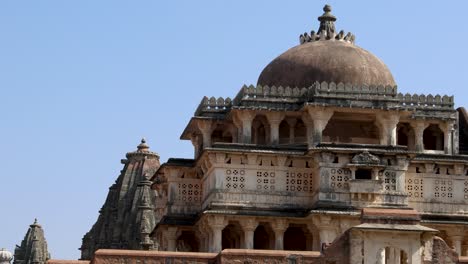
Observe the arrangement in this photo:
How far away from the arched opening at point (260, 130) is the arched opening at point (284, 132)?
0.62m

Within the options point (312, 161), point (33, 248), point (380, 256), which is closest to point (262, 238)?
point (312, 161)

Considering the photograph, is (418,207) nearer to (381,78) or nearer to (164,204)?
(381,78)

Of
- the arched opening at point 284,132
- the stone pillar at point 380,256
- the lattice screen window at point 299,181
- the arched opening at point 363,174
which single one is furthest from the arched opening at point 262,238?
the stone pillar at point 380,256

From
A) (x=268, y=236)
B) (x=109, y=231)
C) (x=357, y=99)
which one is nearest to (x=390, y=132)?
(x=357, y=99)

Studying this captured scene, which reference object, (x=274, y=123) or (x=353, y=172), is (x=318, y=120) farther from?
(x=353, y=172)

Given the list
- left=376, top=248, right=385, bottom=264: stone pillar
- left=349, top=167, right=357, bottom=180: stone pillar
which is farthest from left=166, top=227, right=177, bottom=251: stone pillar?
left=376, top=248, right=385, bottom=264: stone pillar

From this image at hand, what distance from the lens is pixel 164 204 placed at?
66438 millimetres

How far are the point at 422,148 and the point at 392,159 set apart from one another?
131 inches

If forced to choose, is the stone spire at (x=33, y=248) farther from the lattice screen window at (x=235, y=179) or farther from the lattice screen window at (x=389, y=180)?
the lattice screen window at (x=389, y=180)

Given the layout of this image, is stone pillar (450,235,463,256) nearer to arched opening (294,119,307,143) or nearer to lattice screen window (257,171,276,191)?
arched opening (294,119,307,143)

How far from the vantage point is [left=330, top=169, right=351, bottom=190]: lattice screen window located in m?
60.2

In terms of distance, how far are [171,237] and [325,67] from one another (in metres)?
9.01

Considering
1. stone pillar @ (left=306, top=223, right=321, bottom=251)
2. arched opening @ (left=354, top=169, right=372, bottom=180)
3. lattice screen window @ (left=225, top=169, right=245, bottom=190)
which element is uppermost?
arched opening @ (left=354, top=169, right=372, bottom=180)

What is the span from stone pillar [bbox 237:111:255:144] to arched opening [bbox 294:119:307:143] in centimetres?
212
